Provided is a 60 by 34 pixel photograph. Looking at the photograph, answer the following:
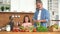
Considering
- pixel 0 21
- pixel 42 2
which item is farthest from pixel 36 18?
pixel 0 21

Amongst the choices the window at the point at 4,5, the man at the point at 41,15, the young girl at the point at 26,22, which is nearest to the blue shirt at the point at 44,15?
the man at the point at 41,15

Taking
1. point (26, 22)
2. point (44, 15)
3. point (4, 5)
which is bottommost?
point (26, 22)

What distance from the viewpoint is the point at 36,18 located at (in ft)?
7.16

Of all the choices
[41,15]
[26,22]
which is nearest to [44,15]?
[41,15]

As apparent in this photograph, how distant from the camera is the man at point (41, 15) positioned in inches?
85.4

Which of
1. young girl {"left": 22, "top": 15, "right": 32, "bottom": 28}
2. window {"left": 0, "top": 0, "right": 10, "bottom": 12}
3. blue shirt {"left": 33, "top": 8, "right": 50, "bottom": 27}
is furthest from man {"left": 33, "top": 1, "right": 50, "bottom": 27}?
window {"left": 0, "top": 0, "right": 10, "bottom": 12}

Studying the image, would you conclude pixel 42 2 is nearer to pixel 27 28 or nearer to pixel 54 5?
pixel 54 5

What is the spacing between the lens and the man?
7.11 feet

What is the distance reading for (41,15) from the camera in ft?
7.18

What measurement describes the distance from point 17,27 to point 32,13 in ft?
1.07

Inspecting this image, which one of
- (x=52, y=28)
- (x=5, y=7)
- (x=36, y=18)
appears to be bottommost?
(x=52, y=28)

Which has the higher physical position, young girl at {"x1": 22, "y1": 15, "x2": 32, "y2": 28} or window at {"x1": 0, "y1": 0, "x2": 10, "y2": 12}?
window at {"x1": 0, "y1": 0, "x2": 10, "y2": 12}

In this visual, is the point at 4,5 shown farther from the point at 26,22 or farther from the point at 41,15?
the point at 41,15

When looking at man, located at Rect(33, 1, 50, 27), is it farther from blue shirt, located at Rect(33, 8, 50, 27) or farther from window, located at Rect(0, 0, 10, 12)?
window, located at Rect(0, 0, 10, 12)
